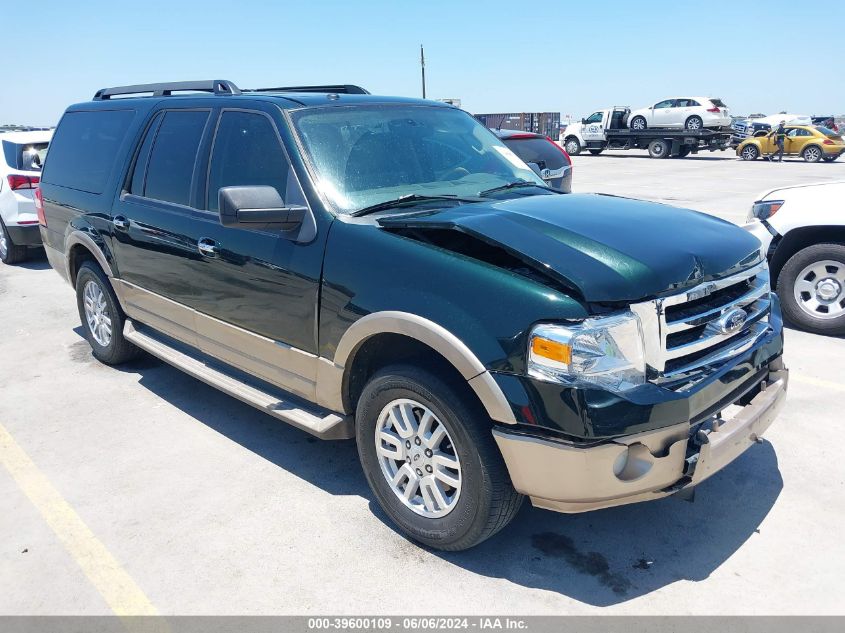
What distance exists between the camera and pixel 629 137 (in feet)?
106

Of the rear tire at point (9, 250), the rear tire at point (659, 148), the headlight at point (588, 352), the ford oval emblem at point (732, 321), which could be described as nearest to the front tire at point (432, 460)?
the headlight at point (588, 352)

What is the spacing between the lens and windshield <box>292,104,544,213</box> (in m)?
3.56

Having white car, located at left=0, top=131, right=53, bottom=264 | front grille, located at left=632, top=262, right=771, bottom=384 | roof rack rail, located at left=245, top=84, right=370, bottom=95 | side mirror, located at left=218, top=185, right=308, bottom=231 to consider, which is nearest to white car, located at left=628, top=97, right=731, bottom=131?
white car, located at left=0, top=131, right=53, bottom=264

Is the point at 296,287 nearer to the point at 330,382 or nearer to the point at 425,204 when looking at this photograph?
the point at 330,382

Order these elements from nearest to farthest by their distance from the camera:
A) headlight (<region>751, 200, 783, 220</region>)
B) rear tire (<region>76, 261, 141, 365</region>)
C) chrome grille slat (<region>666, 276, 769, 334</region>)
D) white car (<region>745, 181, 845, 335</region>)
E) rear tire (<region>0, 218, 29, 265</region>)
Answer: chrome grille slat (<region>666, 276, 769, 334</region>), rear tire (<region>76, 261, 141, 365</region>), white car (<region>745, 181, 845, 335</region>), headlight (<region>751, 200, 783, 220</region>), rear tire (<region>0, 218, 29, 265</region>)

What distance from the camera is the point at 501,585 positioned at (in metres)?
2.92

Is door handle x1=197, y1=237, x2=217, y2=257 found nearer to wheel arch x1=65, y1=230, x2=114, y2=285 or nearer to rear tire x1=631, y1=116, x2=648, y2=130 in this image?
wheel arch x1=65, y1=230, x2=114, y2=285

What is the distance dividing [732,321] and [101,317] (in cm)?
473

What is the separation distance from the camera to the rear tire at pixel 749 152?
29.8 metres

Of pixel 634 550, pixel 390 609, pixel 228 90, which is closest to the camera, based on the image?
pixel 390 609

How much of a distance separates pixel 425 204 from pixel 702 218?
142 centimetres

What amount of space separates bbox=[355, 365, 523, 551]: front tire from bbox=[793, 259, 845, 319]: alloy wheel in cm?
422

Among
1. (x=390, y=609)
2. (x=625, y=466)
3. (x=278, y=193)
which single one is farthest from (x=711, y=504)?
(x=278, y=193)

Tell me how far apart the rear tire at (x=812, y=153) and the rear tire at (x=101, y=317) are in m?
30.0
